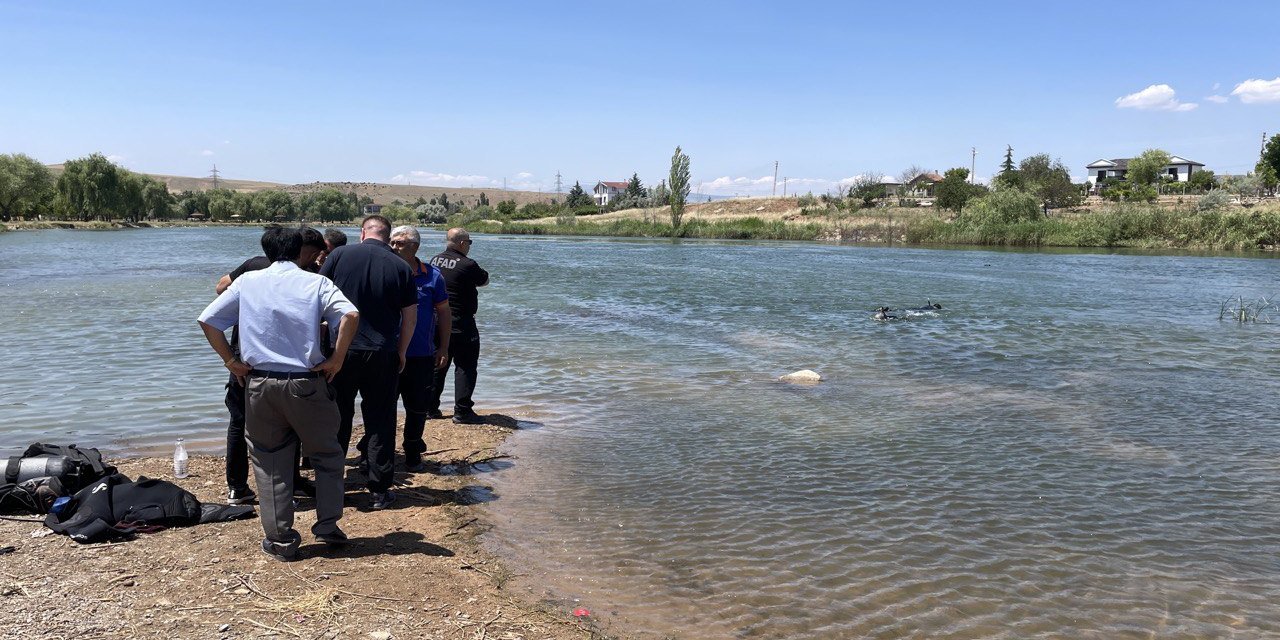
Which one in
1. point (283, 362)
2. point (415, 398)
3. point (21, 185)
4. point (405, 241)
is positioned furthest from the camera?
point (21, 185)

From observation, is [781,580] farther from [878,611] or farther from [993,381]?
[993,381]

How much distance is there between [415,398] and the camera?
688 centimetres

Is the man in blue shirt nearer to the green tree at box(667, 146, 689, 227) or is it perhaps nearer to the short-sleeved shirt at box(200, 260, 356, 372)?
the short-sleeved shirt at box(200, 260, 356, 372)

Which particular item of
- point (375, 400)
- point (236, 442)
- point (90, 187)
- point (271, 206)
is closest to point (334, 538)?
point (375, 400)

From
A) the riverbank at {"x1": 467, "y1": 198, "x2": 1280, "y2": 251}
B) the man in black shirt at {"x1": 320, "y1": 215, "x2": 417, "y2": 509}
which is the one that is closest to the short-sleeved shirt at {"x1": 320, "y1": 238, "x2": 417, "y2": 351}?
the man in black shirt at {"x1": 320, "y1": 215, "x2": 417, "y2": 509}

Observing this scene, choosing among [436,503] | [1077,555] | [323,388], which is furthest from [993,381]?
A: [323,388]

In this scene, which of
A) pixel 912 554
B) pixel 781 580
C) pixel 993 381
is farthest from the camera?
pixel 993 381

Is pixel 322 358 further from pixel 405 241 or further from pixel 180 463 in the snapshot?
pixel 180 463

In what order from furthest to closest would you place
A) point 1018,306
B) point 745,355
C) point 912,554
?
point 1018,306 < point 745,355 < point 912,554

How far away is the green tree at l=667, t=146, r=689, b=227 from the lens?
85631mm

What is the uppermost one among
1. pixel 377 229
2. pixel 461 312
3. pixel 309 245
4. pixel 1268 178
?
pixel 1268 178

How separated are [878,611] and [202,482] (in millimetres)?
5041

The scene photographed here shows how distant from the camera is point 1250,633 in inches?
185

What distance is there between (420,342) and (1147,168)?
126 metres
